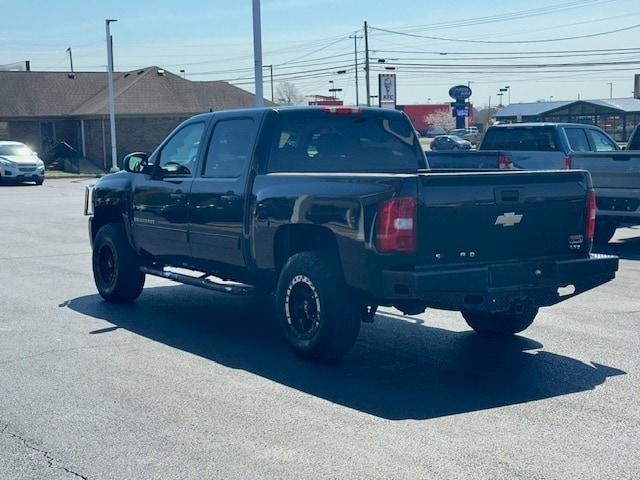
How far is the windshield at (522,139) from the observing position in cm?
1927

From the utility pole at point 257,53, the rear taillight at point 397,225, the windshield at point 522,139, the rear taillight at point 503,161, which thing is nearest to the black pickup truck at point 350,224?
the rear taillight at point 397,225

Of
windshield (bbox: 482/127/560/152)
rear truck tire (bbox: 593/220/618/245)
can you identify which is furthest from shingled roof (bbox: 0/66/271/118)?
rear truck tire (bbox: 593/220/618/245)

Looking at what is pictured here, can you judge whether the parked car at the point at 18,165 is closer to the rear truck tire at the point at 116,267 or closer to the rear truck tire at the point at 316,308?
the rear truck tire at the point at 116,267

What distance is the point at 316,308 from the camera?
8.16 metres

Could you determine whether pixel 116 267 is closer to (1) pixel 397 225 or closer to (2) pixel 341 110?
(2) pixel 341 110

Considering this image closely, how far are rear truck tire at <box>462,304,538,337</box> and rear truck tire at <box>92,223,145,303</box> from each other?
147 inches

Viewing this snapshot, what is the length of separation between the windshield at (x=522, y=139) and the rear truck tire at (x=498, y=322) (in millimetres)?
10433

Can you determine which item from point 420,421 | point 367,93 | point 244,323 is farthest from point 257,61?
point 367,93

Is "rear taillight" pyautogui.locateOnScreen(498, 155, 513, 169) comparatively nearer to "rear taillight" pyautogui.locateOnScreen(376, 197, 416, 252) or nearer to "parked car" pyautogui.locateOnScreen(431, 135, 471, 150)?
"rear taillight" pyautogui.locateOnScreen(376, 197, 416, 252)

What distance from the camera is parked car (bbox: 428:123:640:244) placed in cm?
1580

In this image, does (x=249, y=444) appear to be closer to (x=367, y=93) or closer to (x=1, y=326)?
(x=1, y=326)

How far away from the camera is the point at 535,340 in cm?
915

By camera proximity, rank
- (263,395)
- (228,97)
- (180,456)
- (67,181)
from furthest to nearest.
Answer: (228,97), (67,181), (263,395), (180,456)

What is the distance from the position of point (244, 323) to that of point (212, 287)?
853mm
